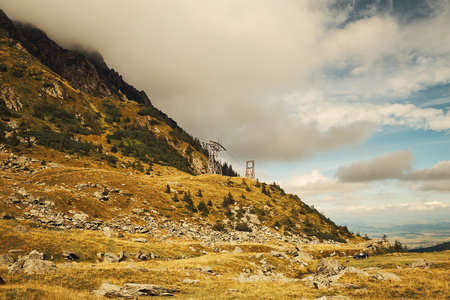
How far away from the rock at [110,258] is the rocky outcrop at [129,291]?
12.3 metres

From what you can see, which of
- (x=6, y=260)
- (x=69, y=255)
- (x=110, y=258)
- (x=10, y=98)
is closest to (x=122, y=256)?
(x=110, y=258)

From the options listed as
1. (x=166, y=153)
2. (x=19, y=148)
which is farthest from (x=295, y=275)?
(x=166, y=153)

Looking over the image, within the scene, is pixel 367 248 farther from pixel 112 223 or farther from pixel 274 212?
pixel 112 223

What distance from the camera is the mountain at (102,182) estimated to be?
4297 centimetres

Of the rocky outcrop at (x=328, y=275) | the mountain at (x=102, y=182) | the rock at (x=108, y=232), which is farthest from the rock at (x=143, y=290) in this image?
the mountain at (x=102, y=182)

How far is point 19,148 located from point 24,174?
18.6m

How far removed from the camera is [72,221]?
126ft

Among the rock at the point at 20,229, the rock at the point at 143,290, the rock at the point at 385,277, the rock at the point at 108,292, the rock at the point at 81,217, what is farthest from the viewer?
the rock at the point at 81,217

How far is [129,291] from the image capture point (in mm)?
16938

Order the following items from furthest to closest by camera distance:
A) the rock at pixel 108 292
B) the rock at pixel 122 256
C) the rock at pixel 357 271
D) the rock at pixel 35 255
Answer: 1. the rock at pixel 122 256
2. the rock at pixel 357 271
3. the rock at pixel 35 255
4. the rock at pixel 108 292

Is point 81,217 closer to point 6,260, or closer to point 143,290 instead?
point 6,260

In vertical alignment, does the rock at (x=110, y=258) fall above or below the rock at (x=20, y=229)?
below

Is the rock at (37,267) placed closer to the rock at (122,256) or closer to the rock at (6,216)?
the rock at (122,256)

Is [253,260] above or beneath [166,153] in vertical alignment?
beneath
